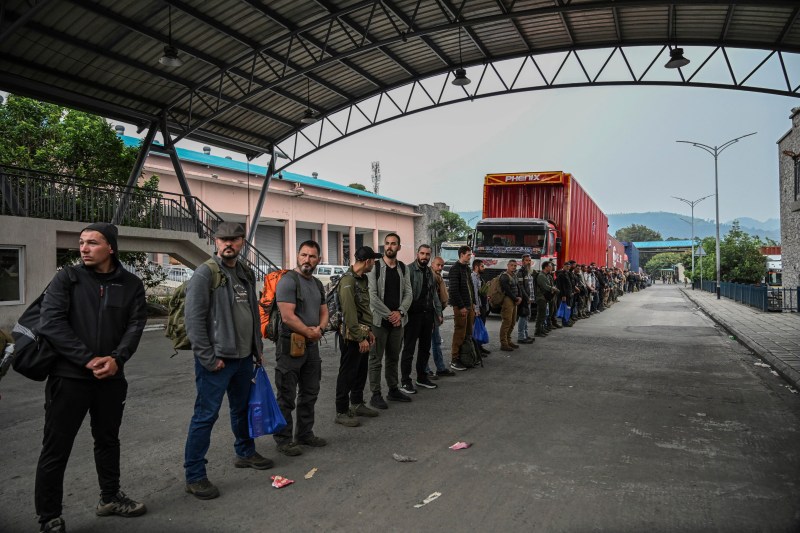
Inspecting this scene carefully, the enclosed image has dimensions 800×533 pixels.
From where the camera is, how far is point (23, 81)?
13750mm

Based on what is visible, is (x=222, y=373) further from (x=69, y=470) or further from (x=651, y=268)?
(x=651, y=268)

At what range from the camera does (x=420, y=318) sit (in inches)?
301

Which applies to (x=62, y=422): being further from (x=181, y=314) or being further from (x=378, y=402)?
(x=378, y=402)

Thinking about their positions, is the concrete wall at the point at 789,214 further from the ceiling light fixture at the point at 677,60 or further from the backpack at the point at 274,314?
the backpack at the point at 274,314

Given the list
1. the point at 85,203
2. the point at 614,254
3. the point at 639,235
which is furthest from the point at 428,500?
the point at 639,235

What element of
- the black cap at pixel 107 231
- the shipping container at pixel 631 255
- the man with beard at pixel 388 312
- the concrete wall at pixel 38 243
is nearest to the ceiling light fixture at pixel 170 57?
the concrete wall at pixel 38 243

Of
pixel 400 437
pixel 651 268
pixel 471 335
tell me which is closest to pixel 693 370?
pixel 471 335

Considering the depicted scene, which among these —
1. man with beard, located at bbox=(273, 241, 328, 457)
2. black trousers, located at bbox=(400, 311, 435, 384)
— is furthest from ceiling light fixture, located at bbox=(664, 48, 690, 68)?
man with beard, located at bbox=(273, 241, 328, 457)

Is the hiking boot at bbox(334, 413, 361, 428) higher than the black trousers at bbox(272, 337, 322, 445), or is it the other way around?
the black trousers at bbox(272, 337, 322, 445)

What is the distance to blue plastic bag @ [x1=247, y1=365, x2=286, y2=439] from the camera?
4461 mm

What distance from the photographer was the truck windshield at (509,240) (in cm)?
1778

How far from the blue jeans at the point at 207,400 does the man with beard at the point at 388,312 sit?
7.66 ft

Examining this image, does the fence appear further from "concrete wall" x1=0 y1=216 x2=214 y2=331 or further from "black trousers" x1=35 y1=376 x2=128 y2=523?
"black trousers" x1=35 y1=376 x2=128 y2=523

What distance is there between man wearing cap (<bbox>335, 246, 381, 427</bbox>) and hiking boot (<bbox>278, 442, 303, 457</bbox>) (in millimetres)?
939
